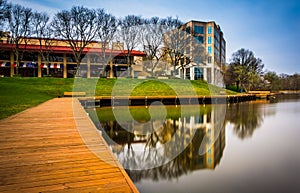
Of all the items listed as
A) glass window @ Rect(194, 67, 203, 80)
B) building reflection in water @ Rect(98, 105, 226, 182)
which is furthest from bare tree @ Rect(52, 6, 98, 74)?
glass window @ Rect(194, 67, 203, 80)

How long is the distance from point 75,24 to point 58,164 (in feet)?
111

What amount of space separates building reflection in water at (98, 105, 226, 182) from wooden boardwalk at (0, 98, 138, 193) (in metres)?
1.77

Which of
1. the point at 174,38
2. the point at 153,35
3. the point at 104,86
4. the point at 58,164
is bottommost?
the point at 58,164

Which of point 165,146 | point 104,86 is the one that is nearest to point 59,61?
point 104,86

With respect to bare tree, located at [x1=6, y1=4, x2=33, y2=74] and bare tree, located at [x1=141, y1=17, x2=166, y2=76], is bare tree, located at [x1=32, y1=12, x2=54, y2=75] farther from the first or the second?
bare tree, located at [x1=141, y1=17, x2=166, y2=76]

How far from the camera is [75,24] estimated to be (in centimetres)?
3388

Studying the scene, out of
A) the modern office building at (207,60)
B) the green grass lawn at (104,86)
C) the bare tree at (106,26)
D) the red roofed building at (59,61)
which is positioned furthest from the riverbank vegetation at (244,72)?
the bare tree at (106,26)

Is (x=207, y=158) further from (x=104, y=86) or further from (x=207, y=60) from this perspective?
(x=207, y=60)

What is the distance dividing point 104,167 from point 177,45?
123 ft

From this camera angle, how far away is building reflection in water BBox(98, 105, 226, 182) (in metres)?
6.20

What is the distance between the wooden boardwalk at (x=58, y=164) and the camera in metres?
2.90

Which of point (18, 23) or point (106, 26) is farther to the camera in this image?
point (106, 26)

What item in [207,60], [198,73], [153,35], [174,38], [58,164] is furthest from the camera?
[198,73]

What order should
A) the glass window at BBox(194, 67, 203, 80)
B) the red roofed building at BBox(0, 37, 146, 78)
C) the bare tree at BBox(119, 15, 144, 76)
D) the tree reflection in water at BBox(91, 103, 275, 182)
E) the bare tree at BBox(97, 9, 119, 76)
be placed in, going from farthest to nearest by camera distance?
the glass window at BBox(194, 67, 203, 80), the red roofed building at BBox(0, 37, 146, 78), the bare tree at BBox(119, 15, 144, 76), the bare tree at BBox(97, 9, 119, 76), the tree reflection in water at BBox(91, 103, 275, 182)
